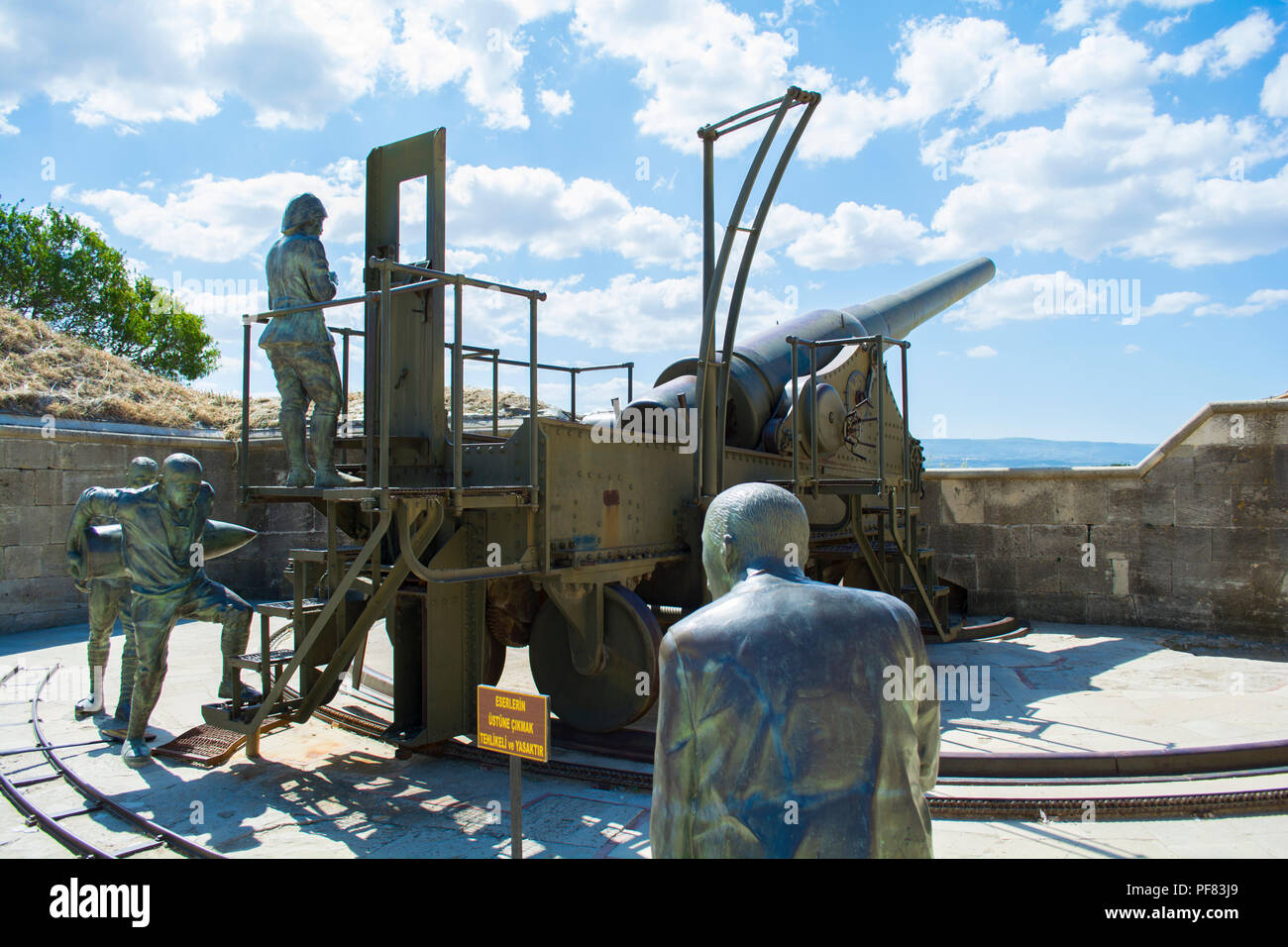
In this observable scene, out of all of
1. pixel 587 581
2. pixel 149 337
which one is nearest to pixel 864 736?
pixel 587 581

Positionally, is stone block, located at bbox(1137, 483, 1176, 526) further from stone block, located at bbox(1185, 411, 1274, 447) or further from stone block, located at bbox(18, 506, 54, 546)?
stone block, located at bbox(18, 506, 54, 546)

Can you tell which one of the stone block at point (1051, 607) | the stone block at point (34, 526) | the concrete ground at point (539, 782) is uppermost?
the stone block at point (34, 526)

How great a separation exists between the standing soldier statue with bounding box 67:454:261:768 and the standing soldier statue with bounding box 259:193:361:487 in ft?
2.17

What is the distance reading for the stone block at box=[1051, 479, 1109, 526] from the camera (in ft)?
35.0

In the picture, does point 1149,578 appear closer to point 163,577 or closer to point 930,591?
point 930,591

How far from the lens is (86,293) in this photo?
3841cm

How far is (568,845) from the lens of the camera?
4207 millimetres

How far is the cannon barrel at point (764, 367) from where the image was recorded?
312 inches

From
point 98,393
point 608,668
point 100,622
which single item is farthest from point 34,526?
point 608,668

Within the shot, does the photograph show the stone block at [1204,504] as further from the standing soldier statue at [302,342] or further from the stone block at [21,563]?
the stone block at [21,563]

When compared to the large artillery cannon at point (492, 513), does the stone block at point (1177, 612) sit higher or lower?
lower

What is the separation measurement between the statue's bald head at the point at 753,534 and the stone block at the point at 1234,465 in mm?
9707

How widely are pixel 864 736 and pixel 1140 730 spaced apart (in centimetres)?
510

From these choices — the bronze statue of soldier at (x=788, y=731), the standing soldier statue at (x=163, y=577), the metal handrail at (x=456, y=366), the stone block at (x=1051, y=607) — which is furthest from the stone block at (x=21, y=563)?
the stone block at (x=1051, y=607)
